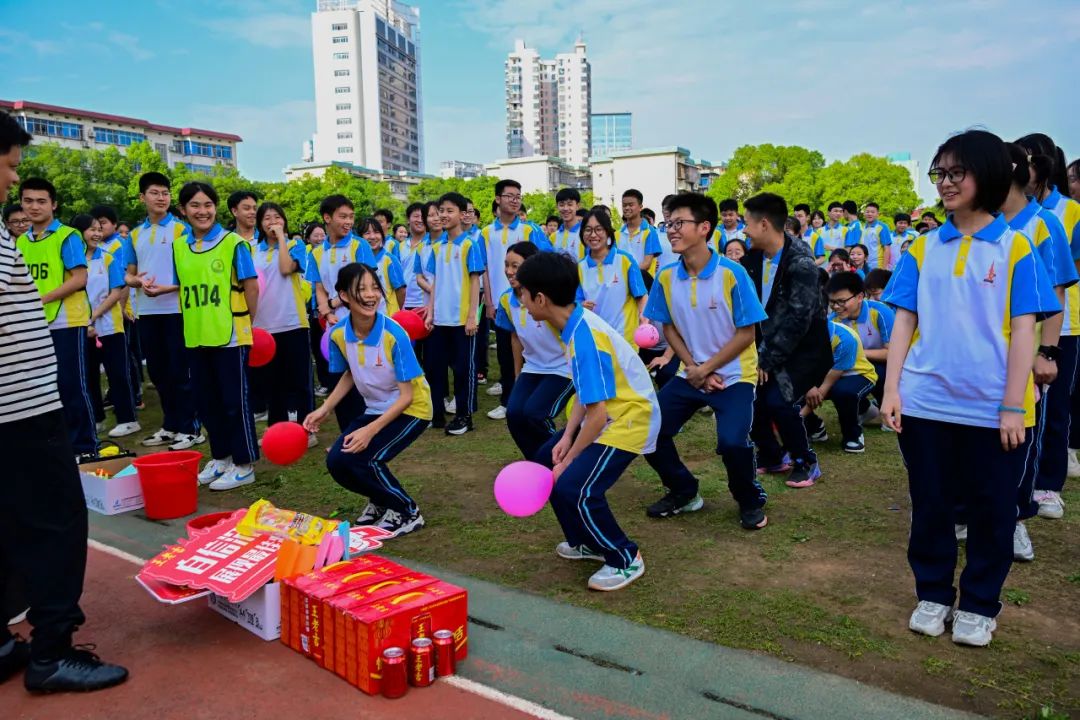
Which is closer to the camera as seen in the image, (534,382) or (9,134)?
(9,134)

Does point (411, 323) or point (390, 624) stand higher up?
point (411, 323)

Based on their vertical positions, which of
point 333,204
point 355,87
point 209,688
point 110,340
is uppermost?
point 355,87

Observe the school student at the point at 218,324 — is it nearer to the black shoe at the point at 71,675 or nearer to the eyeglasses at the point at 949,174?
the black shoe at the point at 71,675

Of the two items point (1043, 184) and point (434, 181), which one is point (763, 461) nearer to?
point (1043, 184)

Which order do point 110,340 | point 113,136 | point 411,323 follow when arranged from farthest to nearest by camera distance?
point 113,136 < point 110,340 < point 411,323

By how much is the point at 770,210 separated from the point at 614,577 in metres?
2.58

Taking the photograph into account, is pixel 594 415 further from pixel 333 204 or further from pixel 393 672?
pixel 333 204

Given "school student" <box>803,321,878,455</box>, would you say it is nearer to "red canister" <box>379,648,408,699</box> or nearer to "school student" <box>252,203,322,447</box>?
"red canister" <box>379,648,408,699</box>

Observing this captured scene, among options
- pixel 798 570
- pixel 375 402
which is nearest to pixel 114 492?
pixel 375 402

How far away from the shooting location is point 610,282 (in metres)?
6.57

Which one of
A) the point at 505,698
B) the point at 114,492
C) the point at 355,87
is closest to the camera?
the point at 505,698

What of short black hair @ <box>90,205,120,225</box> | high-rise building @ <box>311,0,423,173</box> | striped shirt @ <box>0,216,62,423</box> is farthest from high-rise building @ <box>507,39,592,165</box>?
striped shirt @ <box>0,216,62,423</box>

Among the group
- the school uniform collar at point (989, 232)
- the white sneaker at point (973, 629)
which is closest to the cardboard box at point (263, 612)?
the white sneaker at point (973, 629)

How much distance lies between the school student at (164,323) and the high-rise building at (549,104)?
14335 centimetres
